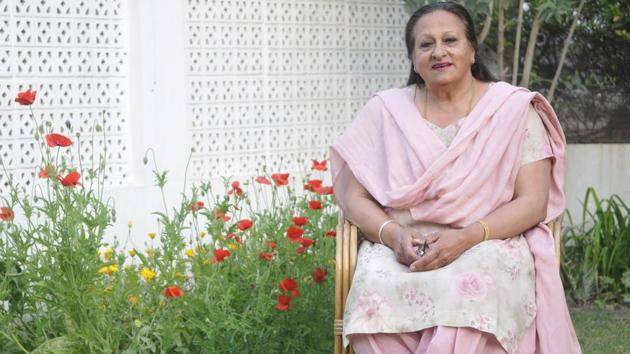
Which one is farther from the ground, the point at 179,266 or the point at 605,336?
the point at 179,266

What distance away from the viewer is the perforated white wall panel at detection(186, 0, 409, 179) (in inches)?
271

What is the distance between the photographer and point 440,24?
4129 mm

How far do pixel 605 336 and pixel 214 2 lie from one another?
2.99 metres

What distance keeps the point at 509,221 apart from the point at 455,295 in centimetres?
40

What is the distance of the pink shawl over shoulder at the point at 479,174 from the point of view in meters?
3.98

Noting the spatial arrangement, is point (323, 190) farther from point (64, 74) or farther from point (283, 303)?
point (64, 74)

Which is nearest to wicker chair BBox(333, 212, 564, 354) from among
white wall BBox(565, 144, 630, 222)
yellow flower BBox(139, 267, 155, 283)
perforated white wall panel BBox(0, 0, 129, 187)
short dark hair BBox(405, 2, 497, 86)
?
short dark hair BBox(405, 2, 497, 86)

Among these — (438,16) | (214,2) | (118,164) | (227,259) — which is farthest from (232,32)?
(438,16)

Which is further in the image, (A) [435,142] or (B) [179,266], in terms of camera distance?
(B) [179,266]

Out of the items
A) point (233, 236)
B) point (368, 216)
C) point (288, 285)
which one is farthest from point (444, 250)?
point (233, 236)

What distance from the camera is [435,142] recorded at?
412cm

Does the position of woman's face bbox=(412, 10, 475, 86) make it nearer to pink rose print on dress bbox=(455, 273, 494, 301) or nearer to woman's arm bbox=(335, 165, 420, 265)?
woman's arm bbox=(335, 165, 420, 265)

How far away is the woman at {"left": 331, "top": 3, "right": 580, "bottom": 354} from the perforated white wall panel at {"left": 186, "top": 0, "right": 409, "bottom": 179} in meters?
2.55

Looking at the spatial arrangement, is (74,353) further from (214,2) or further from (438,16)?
(214,2)
